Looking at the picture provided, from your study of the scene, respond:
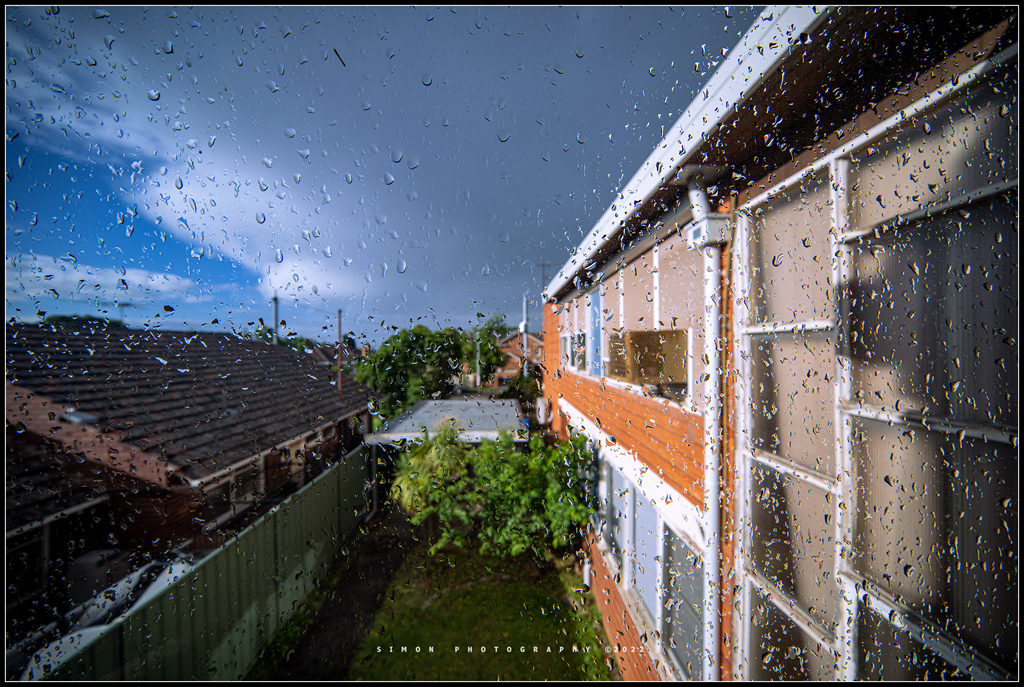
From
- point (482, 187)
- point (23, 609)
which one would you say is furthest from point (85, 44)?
point (23, 609)

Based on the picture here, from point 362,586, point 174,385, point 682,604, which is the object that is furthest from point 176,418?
point 682,604

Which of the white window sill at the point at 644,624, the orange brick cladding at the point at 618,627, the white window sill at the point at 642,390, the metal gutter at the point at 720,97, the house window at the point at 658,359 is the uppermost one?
the metal gutter at the point at 720,97

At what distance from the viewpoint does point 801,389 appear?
0.93m

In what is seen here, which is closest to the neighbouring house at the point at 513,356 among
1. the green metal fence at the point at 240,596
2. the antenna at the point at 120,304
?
the green metal fence at the point at 240,596

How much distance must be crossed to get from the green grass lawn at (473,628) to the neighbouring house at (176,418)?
2.25 ft

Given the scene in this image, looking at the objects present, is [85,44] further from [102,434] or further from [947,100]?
[947,100]

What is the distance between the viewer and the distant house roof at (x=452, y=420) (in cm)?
126

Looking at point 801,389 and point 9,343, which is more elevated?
point 9,343

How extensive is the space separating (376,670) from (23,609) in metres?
1.03

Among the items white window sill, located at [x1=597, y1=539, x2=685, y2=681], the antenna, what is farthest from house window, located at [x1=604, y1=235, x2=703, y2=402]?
the antenna

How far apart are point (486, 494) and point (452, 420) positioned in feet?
1.03

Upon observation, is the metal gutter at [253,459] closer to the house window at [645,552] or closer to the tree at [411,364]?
the tree at [411,364]

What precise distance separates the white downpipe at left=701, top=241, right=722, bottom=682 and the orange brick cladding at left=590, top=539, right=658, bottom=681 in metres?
0.47

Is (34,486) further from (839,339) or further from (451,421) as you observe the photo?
(839,339)
